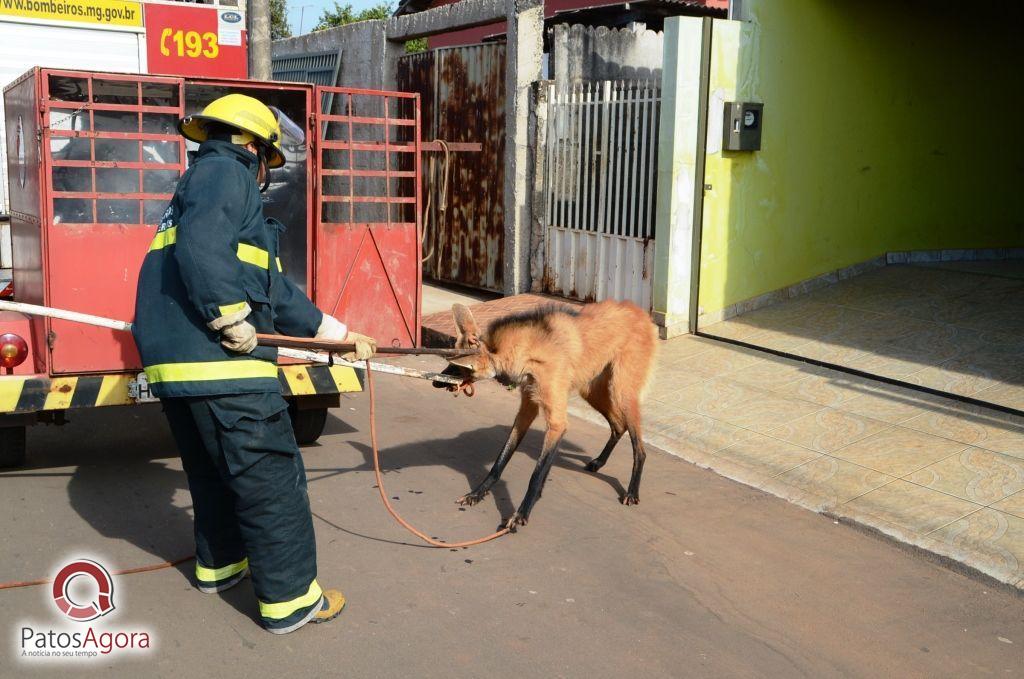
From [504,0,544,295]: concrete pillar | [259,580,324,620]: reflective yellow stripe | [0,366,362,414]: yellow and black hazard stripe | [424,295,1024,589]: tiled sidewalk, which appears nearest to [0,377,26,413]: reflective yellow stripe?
[0,366,362,414]: yellow and black hazard stripe

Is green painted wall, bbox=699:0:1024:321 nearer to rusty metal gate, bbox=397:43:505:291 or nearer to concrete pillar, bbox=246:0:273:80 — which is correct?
rusty metal gate, bbox=397:43:505:291

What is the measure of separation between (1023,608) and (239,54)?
25.1ft

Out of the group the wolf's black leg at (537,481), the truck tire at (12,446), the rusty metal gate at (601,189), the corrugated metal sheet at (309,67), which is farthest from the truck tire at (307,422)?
the corrugated metal sheet at (309,67)

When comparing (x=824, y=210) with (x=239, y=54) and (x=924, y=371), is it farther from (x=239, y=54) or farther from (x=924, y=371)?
(x=239, y=54)

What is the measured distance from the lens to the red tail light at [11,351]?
5023mm

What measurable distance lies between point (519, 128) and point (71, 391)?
20.9 feet

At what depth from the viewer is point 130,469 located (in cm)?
552

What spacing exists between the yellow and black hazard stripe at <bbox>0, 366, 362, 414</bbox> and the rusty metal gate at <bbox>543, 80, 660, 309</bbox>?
4366mm

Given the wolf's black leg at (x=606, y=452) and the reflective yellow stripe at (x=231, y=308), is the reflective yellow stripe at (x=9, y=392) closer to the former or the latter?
the reflective yellow stripe at (x=231, y=308)

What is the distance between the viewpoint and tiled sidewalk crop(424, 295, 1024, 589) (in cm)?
477

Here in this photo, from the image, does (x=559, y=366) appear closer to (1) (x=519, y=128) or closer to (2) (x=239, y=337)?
(2) (x=239, y=337)

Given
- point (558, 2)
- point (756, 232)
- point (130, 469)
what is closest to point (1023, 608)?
point (130, 469)

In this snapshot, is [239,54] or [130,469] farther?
[239,54]

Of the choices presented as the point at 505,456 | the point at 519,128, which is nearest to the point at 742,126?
the point at 519,128
